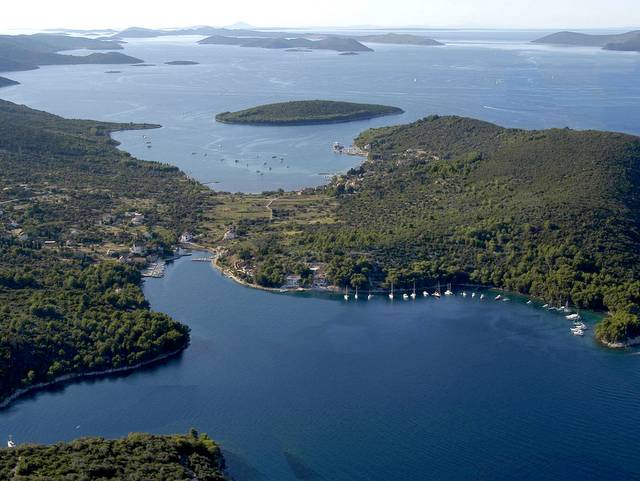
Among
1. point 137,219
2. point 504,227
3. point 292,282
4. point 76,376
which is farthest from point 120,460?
point 137,219

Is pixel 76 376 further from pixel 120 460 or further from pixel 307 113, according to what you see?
pixel 307 113

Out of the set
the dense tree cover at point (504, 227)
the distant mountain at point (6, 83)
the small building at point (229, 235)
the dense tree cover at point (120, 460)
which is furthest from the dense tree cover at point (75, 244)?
the distant mountain at point (6, 83)

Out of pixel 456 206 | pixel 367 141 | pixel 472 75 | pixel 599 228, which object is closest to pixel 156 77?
pixel 472 75

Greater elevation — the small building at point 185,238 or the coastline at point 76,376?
the small building at point 185,238

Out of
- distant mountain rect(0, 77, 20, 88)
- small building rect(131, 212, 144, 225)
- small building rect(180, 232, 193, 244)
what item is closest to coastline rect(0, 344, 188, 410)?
small building rect(180, 232, 193, 244)

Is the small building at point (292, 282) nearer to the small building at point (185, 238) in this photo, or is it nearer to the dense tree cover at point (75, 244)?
the dense tree cover at point (75, 244)

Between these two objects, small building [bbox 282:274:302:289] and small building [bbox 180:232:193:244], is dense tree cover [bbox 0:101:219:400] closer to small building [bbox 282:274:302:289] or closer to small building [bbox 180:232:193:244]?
small building [bbox 180:232:193:244]

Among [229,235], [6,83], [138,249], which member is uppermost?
[6,83]
